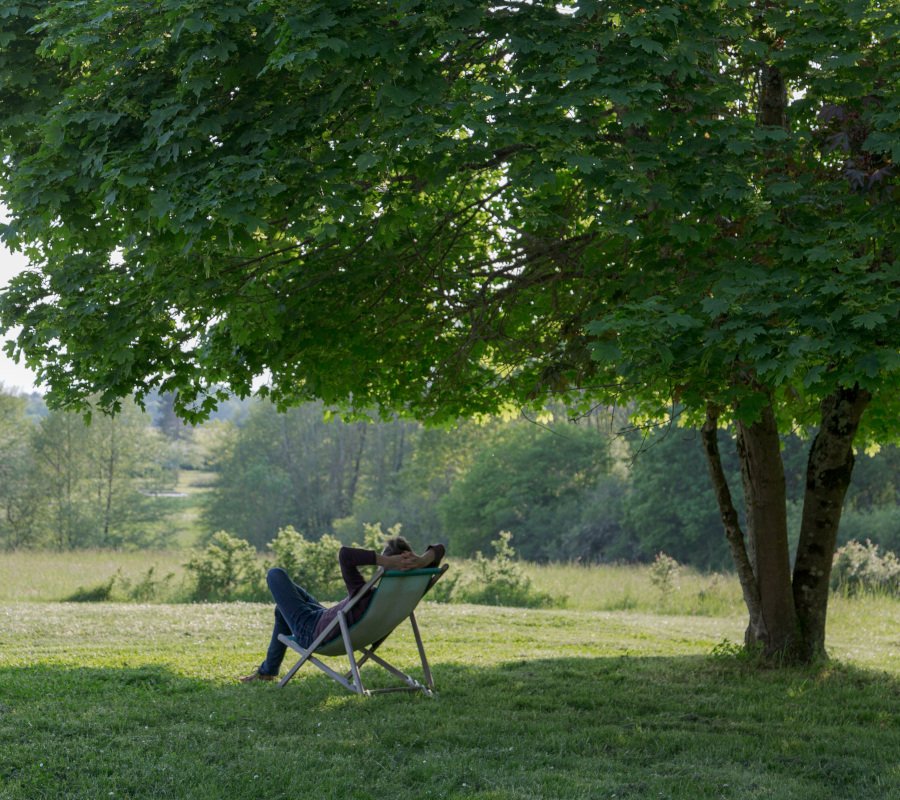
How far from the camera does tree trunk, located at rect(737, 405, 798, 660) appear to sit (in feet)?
30.7

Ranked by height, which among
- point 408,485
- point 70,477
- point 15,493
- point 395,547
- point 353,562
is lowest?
point 15,493

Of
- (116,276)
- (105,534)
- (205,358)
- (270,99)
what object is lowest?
(105,534)

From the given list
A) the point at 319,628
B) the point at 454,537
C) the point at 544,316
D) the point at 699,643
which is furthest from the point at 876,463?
the point at 319,628

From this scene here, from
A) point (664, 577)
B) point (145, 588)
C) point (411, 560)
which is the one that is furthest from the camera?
point (664, 577)

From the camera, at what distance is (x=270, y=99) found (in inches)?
260

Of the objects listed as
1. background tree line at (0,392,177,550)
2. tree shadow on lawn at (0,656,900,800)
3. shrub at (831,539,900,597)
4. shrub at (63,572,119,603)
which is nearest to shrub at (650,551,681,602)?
shrub at (831,539,900,597)

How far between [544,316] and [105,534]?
47.2 metres

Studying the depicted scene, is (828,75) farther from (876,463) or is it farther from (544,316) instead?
(876,463)

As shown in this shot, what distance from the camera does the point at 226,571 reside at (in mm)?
17453

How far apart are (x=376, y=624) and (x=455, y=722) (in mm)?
1303

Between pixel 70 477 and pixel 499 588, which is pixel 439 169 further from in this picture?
pixel 70 477

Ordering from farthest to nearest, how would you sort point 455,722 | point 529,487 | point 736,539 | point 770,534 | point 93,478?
point 93,478, point 529,487, point 736,539, point 770,534, point 455,722

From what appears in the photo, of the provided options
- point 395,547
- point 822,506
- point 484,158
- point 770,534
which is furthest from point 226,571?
point 484,158

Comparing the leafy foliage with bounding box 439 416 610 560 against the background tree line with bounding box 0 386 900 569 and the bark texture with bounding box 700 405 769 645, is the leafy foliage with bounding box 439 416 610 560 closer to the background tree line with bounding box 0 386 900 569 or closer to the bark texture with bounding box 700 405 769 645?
the background tree line with bounding box 0 386 900 569
